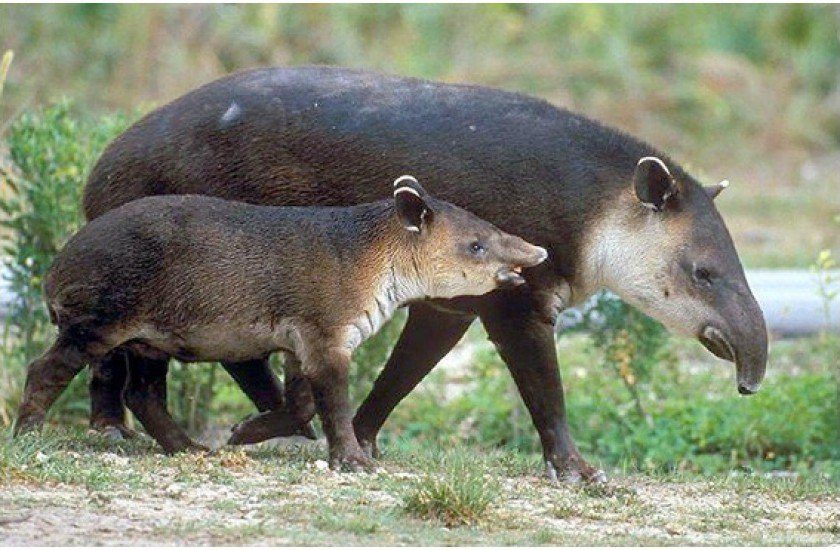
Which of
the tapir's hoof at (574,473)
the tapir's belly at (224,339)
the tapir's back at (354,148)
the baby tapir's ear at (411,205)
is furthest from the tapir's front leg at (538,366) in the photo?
the tapir's belly at (224,339)

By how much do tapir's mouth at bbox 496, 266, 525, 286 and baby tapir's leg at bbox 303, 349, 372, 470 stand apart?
0.84 metres

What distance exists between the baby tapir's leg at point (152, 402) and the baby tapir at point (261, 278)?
0.59 ft

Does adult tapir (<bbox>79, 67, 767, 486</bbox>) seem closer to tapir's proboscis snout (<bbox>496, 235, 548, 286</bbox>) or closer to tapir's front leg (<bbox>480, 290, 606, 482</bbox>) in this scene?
tapir's front leg (<bbox>480, 290, 606, 482</bbox>)

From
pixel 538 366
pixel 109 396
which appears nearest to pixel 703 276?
pixel 538 366

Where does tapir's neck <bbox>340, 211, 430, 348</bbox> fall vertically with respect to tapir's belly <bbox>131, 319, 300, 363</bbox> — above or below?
above

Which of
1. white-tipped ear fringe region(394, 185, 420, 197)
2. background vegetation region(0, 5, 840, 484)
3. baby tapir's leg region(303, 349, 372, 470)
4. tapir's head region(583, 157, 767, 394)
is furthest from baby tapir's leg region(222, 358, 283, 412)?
background vegetation region(0, 5, 840, 484)

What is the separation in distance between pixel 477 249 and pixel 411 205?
40cm

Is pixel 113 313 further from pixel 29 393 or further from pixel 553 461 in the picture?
pixel 553 461

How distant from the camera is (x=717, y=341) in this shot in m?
8.77

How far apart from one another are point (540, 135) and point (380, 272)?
1.18 m

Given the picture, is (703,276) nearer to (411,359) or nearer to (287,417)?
(411,359)

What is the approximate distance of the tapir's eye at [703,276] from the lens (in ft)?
28.8

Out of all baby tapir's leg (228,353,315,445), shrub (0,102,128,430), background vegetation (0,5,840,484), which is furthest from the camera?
background vegetation (0,5,840,484)

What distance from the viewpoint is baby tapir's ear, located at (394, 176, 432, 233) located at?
835 centimetres
